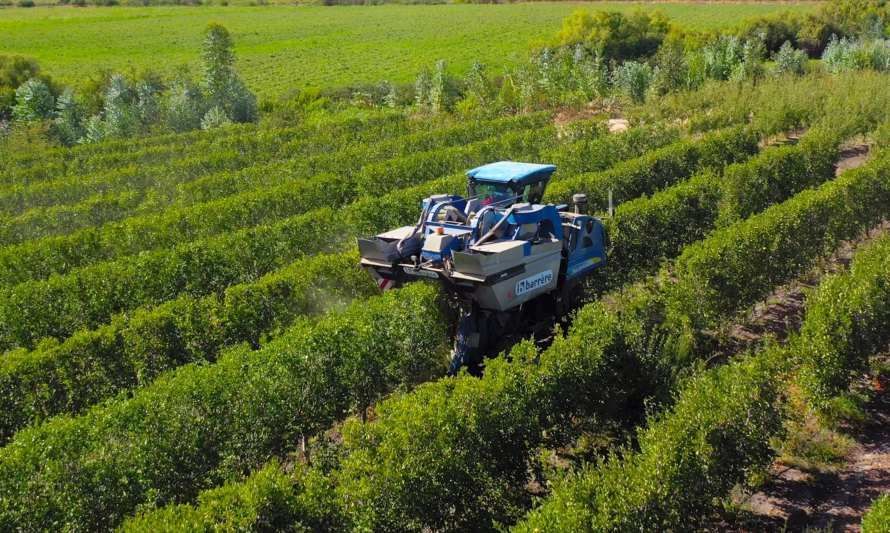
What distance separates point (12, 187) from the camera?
2580 centimetres

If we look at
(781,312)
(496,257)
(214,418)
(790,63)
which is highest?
(790,63)

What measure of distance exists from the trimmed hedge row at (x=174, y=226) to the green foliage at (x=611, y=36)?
101 feet

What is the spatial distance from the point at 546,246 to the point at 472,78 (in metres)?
33.8

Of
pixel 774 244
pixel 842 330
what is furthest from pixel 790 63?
pixel 842 330

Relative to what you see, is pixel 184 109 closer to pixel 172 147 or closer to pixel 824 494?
pixel 172 147

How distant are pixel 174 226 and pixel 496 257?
37.8ft

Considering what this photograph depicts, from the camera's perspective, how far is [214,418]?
9703mm

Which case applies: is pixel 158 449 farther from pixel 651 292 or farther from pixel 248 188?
pixel 248 188

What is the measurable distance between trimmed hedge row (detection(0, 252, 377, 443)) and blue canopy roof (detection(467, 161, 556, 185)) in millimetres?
A: 3023

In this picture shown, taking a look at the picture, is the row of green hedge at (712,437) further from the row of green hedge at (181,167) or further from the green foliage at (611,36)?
the green foliage at (611,36)

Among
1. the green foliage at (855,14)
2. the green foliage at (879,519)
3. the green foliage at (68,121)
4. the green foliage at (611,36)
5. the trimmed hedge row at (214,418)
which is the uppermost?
the green foliage at (855,14)

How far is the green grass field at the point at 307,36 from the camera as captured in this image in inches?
2491

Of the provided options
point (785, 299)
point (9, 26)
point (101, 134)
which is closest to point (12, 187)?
point (101, 134)

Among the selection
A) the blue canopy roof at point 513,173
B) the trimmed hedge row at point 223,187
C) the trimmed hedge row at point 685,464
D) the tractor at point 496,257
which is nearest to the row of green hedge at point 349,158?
the trimmed hedge row at point 223,187
